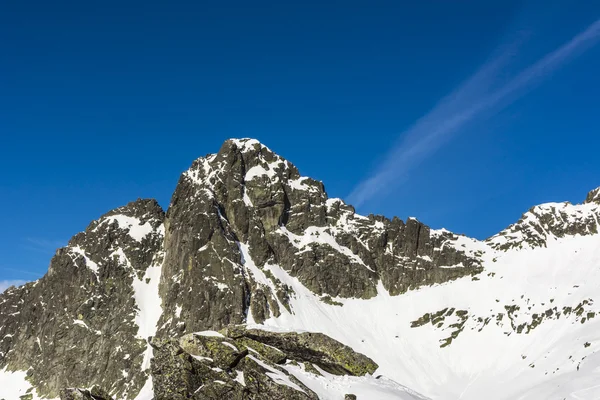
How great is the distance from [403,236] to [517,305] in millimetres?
50582

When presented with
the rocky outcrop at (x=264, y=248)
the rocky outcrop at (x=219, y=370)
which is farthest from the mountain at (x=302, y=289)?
the rocky outcrop at (x=219, y=370)

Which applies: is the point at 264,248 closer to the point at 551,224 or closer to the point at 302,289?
the point at 302,289

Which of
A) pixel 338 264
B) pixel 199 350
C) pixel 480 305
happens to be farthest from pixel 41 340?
pixel 199 350

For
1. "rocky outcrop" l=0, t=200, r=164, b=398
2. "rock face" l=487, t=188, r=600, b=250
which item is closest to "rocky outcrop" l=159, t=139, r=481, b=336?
"rocky outcrop" l=0, t=200, r=164, b=398

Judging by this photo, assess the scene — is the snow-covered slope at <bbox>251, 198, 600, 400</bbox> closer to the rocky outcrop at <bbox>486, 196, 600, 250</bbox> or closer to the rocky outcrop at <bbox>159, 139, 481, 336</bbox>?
the rocky outcrop at <bbox>486, 196, 600, 250</bbox>

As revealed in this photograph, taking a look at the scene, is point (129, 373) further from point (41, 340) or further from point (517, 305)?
point (517, 305)

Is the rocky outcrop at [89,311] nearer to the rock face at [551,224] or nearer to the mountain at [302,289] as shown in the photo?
the mountain at [302,289]

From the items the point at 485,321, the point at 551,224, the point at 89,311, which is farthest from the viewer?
the point at 551,224

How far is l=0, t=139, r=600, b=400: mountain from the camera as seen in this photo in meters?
139

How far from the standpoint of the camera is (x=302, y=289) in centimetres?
17075

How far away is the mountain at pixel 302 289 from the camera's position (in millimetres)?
139250

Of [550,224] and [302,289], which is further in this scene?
[550,224]

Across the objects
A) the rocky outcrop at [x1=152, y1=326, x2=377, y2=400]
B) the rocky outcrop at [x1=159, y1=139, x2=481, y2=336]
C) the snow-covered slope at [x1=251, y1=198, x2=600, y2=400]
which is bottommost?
the rocky outcrop at [x1=152, y1=326, x2=377, y2=400]

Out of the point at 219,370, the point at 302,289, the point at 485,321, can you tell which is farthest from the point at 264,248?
the point at 219,370
